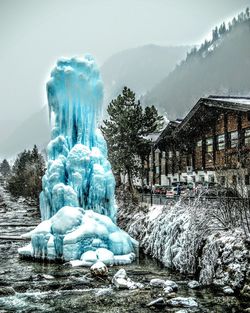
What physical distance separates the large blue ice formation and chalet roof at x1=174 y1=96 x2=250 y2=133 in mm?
13081

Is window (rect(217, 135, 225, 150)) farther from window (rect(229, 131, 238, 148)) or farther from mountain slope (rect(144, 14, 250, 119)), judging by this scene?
mountain slope (rect(144, 14, 250, 119))

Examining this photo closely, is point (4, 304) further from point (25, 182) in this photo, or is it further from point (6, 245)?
point (25, 182)

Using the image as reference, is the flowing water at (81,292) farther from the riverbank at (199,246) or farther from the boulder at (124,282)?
the riverbank at (199,246)

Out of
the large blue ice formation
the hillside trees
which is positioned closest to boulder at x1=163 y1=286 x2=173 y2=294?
the large blue ice formation

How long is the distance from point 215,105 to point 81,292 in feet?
88.9

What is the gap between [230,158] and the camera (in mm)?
37562

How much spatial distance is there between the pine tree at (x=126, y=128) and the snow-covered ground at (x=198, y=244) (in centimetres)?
2037

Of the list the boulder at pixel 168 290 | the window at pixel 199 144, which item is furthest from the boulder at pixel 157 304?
the window at pixel 199 144

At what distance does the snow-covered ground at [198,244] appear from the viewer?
53.5 feet

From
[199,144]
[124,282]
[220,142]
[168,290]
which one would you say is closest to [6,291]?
[124,282]

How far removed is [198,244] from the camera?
62.5 feet

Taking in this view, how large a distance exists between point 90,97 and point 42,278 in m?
13.5

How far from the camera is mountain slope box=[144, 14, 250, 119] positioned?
149m

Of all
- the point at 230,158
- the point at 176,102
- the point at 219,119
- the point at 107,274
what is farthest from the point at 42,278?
the point at 176,102
